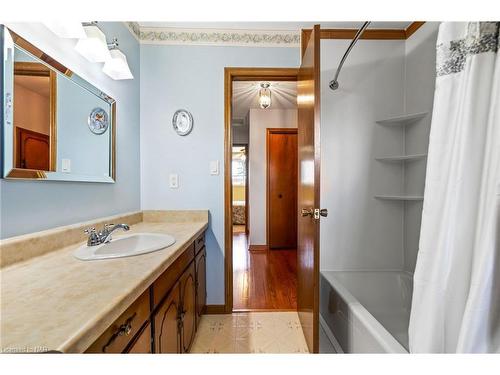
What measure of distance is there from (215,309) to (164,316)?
108 cm

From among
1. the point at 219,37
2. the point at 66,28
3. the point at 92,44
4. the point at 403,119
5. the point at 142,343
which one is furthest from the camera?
the point at 219,37

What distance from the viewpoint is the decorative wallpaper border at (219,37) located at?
1.85m

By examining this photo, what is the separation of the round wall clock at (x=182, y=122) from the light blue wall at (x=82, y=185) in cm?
32

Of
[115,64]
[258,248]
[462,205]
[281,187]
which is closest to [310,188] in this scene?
[462,205]

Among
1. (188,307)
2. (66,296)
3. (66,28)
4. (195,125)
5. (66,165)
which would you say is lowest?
(188,307)

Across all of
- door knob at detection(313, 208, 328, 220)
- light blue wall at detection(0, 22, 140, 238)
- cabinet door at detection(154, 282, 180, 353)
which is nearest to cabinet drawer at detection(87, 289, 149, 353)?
cabinet door at detection(154, 282, 180, 353)

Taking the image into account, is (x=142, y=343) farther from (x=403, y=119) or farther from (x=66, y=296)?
(x=403, y=119)

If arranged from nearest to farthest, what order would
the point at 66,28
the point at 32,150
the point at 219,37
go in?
the point at 32,150 < the point at 66,28 < the point at 219,37

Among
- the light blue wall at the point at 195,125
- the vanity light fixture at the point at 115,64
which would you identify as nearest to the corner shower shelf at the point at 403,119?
the light blue wall at the point at 195,125

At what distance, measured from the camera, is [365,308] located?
5.43ft

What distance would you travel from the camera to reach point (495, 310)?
627 millimetres

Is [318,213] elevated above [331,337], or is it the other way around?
[318,213]

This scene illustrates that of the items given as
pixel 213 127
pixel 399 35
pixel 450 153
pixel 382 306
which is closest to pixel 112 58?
pixel 213 127

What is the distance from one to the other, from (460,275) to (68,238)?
1.56 meters
